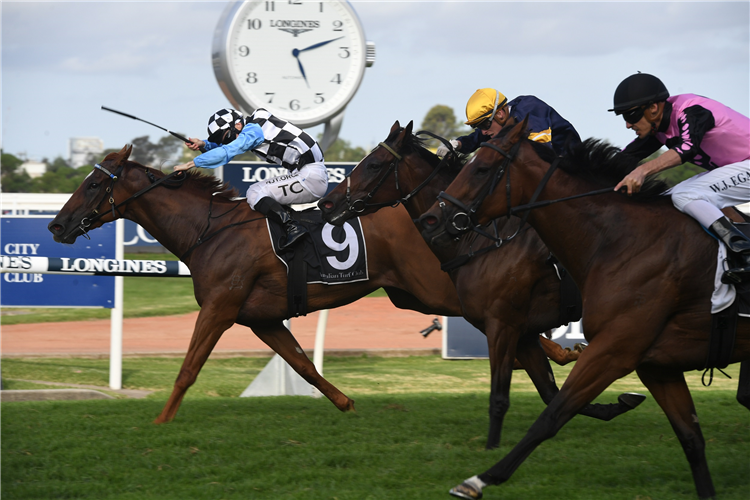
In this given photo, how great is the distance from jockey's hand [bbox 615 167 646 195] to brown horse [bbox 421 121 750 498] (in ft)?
0.29

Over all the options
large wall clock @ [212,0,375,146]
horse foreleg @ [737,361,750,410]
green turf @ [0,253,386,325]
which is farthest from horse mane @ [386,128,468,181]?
green turf @ [0,253,386,325]

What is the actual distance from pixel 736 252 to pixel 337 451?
7.76 ft

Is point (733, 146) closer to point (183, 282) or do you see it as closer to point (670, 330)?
point (670, 330)

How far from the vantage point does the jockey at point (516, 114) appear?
5262 mm

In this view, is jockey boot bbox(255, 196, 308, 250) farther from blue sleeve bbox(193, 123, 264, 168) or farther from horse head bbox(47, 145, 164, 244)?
horse head bbox(47, 145, 164, 244)

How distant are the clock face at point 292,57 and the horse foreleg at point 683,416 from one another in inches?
204

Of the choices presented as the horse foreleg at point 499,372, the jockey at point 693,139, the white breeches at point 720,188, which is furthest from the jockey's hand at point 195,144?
the white breeches at point 720,188

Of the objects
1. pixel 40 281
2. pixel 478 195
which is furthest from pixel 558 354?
pixel 40 281

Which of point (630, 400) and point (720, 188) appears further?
point (630, 400)

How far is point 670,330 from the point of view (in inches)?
148

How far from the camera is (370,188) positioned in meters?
5.36

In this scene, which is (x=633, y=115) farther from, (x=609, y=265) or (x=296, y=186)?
(x=296, y=186)

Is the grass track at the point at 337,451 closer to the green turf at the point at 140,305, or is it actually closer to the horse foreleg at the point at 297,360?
the horse foreleg at the point at 297,360

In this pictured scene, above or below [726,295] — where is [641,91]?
above
